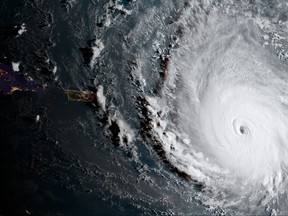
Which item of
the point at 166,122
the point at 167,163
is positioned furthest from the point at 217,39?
the point at 167,163

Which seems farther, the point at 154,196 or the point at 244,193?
the point at 244,193

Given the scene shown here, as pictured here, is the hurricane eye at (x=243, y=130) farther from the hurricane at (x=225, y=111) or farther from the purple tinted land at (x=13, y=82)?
the purple tinted land at (x=13, y=82)

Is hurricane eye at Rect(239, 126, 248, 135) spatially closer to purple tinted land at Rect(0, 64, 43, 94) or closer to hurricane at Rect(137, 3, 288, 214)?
hurricane at Rect(137, 3, 288, 214)

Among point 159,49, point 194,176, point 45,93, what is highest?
point 159,49

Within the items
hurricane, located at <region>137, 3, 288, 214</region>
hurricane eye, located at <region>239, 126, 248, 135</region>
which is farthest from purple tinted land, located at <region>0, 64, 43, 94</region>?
hurricane eye, located at <region>239, 126, 248, 135</region>

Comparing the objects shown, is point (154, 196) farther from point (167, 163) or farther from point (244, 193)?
point (244, 193)

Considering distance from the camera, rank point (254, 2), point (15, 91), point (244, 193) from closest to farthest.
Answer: point (15, 91)
point (244, 193)
point (254, 2)

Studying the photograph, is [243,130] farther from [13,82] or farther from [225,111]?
[13,82]

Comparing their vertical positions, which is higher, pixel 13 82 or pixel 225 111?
pixel 225 111

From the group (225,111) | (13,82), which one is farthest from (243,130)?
(13,82)
